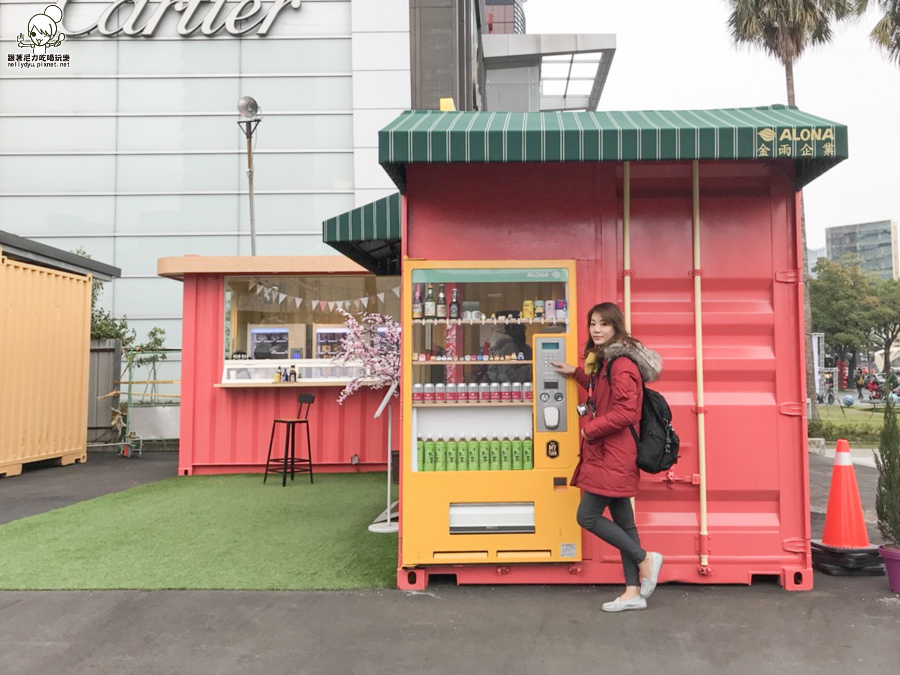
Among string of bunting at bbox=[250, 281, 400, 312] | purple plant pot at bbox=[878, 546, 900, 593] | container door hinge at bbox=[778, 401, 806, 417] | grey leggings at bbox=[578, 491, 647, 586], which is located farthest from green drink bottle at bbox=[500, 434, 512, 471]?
string of bunting at bbox=[250, 281, 400, 312]

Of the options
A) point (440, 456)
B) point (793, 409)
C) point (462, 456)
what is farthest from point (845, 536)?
point (440, 456)

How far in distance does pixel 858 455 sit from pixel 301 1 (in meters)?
17.0

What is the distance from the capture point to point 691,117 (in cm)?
482

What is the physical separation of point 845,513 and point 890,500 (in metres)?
0.58

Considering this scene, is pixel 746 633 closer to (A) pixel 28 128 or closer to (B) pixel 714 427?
(B) pixel 714 427

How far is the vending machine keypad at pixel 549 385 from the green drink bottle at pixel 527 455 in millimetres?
137

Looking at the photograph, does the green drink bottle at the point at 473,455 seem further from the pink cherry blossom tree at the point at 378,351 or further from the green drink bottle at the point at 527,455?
the pink cherry blossom tree at the point at 378,351

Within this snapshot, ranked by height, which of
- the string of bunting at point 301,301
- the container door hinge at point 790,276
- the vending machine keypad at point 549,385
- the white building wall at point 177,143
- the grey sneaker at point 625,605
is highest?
the white building wall at point 177,143

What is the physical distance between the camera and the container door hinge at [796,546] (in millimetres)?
4828

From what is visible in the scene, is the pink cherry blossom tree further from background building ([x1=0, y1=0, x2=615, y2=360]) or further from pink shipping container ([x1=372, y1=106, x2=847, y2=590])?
background building ([x1=0, y1=0, x2=615, y2=360])

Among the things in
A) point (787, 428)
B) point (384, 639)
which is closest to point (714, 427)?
point (787, 428)

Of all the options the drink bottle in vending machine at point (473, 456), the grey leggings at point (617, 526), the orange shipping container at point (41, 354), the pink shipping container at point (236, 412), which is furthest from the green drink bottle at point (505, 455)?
the orange shipping container at point (41, 354)

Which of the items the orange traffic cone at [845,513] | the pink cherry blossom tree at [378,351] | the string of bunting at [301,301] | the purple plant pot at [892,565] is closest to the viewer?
the purple plant pot at [892,565]

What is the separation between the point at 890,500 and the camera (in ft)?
15.5
